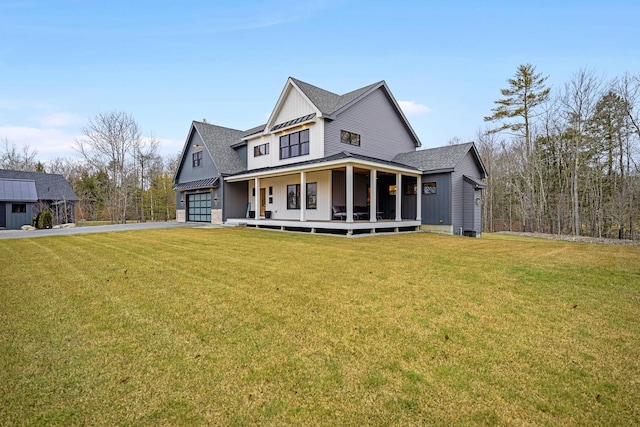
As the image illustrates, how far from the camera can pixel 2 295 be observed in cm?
466

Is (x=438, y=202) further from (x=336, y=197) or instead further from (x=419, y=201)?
(x=336, y=197)

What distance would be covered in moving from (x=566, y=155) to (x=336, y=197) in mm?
19588

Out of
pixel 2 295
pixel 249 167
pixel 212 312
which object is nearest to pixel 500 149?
pixel 249 167

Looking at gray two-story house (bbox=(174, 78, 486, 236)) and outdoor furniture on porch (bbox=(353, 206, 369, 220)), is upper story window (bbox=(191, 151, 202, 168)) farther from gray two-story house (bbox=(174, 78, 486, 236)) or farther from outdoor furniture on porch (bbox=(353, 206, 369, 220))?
outdoor furniture on porch (bbox=(353, 206, 369, 220))

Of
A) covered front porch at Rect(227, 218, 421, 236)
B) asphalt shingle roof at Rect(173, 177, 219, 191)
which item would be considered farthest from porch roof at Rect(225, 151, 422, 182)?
asphalt shingle roof at Rect(173, 177, 219, 191)

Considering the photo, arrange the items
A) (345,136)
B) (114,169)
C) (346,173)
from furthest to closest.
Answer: (114,169)
(345,136)
(346,173)

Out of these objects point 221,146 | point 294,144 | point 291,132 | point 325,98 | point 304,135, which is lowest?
point 294,144

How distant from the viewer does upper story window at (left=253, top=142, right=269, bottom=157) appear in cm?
1849

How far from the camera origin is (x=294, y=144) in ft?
53.5

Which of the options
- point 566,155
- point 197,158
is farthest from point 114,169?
point 566,155

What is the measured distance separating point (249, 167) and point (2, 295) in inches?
633

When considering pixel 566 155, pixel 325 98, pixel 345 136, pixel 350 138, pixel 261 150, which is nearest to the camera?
pixel 345 136

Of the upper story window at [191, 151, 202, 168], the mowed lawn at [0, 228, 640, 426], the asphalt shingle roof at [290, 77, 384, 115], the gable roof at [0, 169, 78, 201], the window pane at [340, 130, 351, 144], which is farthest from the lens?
the gable roof at [0, 169, 78, 201]

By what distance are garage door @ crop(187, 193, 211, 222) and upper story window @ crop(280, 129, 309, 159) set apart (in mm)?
7610
